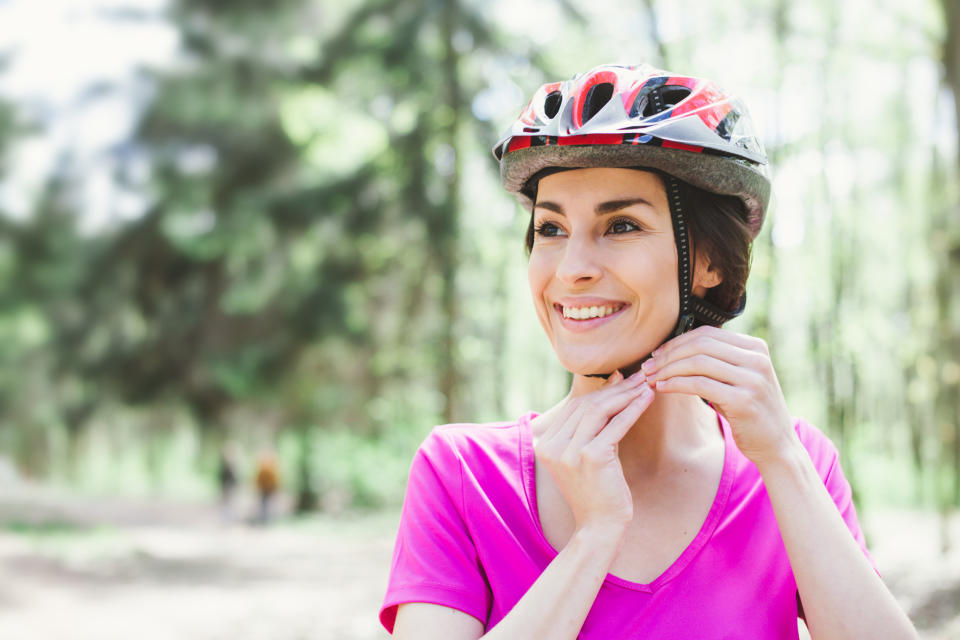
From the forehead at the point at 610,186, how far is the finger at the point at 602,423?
1.38 ft

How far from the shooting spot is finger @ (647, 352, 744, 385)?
173cm

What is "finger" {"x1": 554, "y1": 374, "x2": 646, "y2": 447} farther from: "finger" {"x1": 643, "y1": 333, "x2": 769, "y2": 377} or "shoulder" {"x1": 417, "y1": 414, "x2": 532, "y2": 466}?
"shoulder" {"x1": 417, "y1": 414, "x2": 532, "y2": 466}

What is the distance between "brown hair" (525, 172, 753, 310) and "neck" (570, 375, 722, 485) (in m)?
0.28

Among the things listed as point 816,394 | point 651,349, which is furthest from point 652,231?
point 816,394

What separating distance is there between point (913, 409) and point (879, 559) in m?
14.9

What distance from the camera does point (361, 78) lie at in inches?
582

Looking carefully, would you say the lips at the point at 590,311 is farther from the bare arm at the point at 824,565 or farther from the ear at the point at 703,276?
the bare arm at the point at 824,565

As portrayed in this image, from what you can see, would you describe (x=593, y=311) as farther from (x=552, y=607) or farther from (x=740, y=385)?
(x=552, y=607)

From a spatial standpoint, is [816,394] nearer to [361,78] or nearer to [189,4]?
[361,78]

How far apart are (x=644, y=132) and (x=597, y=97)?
19 centimetres

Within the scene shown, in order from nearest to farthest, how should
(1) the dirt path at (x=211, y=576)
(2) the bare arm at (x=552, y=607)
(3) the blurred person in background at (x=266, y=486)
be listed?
1. (2) the bare arm at (x=552, y=607)
2. (1) the dirt path at (x=211, y=576)
3. (3) the blurred person in background at (x=266, y=486)

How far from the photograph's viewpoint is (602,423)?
69.4 inches

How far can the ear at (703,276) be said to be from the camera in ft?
6.77

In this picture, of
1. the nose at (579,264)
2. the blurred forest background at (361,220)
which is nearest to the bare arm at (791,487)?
the nose at (579,264)
